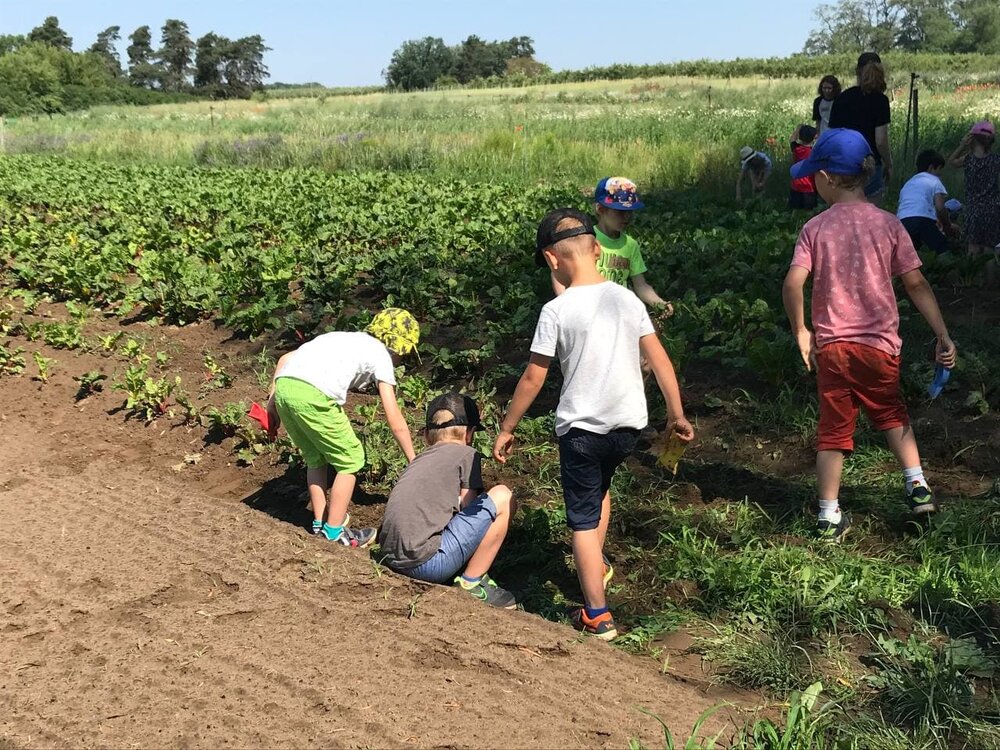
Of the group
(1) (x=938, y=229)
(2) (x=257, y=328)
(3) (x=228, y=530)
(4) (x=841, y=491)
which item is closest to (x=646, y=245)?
(1) (x=938, y=229)

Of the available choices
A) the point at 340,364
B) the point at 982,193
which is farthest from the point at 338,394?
the point at 982,193

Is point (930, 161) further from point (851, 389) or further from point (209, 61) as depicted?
point (209, 61)

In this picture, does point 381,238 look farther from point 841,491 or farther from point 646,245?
point 841,491

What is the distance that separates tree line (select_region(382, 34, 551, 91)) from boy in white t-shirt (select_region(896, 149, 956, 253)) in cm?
7806

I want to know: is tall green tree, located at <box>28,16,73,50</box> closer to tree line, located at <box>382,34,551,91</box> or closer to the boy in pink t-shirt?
tree line, located at <box>382,34,551,91</box>

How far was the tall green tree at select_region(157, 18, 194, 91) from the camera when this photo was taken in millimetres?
112688

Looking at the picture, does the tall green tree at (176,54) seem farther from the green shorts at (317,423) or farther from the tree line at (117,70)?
the green shorts at (317,423)

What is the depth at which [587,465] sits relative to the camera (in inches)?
144

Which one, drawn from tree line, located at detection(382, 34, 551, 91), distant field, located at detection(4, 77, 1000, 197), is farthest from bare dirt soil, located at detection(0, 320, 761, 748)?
tree line, located at detection(382, 34, 551, 91)

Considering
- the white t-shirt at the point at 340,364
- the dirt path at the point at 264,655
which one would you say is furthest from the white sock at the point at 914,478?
the white t-shirt at the point at 340,364

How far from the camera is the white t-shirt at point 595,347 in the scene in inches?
140

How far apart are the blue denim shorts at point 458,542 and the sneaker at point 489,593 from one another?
0.08 meters

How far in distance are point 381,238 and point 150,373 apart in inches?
127

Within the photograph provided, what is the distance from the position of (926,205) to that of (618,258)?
406 centimetres
